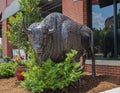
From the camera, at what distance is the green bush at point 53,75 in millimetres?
8906

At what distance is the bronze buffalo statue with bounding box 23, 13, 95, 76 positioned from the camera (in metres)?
8.88

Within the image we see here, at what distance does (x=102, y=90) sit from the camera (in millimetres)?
9008

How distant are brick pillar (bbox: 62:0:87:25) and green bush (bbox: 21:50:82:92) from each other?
422 cm

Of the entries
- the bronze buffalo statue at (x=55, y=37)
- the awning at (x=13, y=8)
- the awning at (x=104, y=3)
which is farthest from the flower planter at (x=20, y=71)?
the awning at (x=13, y=8)

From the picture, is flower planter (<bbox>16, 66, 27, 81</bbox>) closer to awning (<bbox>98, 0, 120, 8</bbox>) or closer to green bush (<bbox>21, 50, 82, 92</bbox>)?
green bush (<bbox>21, 50, 82, 92</bbox>)

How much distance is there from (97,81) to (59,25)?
7.00ft

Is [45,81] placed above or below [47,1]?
below

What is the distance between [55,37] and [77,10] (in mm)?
4472

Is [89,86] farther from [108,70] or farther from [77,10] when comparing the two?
[77,10]

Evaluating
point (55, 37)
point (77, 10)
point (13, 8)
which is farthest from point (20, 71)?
point (13, 8)

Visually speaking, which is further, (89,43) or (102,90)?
(89,43)

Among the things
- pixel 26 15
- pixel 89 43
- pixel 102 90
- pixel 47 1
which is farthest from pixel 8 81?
pixel 47 1

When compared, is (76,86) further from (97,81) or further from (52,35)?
(52,35)

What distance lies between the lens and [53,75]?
8.91 metres
